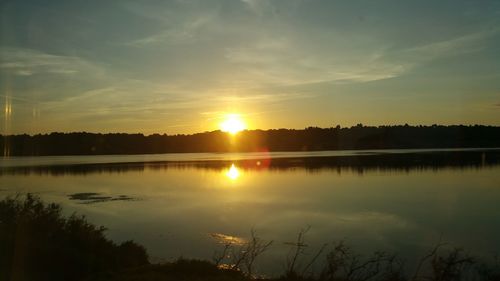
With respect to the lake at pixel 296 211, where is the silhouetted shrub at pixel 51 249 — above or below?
above

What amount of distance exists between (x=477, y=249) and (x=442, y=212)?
6.33 meters

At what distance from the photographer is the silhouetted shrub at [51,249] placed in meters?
8.20

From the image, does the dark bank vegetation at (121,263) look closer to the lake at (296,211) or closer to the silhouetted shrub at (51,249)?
the silhouetted shrub at (51,249)

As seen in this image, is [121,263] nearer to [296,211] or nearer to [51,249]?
[51,249]

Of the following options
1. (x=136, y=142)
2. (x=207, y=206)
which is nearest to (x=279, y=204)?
(x=207, y=206)

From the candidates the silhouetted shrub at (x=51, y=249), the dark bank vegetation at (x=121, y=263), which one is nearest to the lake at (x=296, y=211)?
the dark bank vegetation at (x=121, y=263)

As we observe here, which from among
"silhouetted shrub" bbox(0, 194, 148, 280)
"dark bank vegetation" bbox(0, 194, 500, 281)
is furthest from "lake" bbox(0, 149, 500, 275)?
"silhouetted shrub" bbox(0, 194, 148, 280)

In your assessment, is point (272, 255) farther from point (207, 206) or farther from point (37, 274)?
point (207, 206)

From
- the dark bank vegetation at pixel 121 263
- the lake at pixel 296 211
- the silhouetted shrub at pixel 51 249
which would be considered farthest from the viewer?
the lake at pixel 296 211

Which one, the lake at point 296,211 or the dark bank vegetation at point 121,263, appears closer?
the dark bank vegetation at point 121,263

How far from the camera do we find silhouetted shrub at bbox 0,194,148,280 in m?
8.20

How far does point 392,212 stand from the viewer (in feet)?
59.9

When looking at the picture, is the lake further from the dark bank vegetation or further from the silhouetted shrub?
the silhouetted shrub

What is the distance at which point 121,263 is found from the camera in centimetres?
980
